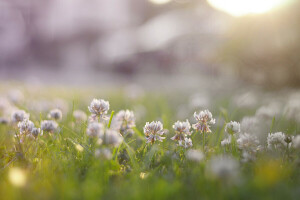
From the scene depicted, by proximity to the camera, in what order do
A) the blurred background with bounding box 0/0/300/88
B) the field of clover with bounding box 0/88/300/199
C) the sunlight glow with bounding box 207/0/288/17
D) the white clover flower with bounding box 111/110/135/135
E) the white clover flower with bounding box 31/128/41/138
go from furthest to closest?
the blurred background with bounding box 0/0/300/88 → the sunlight glow with bounding box 207/0/288/17 → the white clover flower with bounding box 111/110/135/135 → the white clover flower with bounding box 31/128/41/138 → the field of clover with bounding box 0/88/300/199

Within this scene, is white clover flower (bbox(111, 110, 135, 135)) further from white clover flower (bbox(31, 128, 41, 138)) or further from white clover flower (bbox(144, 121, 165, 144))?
white clover flower (bbox(31, 128, 41, 138))

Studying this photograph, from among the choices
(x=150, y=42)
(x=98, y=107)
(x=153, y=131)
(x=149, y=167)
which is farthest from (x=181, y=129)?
(x=150, y=42)

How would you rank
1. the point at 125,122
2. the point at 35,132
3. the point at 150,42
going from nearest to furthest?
1. the point at 35,132
2. the point at 125,122
3. the point at 150,42

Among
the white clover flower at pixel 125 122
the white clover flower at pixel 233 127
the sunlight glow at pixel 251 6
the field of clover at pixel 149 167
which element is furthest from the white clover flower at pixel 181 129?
the sunlight glow at pixel 251 6

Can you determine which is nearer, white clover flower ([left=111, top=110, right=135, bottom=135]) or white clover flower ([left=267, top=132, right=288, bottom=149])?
white clover flower ([left=267, top=132, right=288, bottom=149])

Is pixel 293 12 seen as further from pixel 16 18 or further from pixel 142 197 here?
pixel 16 18

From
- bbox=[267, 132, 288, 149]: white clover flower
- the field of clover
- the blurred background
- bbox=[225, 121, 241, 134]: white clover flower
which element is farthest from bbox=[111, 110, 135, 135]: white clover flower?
the blurred background

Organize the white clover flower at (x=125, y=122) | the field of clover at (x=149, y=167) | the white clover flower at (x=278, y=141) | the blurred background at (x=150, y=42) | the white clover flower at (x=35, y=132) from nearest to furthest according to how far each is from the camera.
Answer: the field of clover at (x=149, y=167)
the white clover flower at (x=278, y=141)
the white clover flower at (x=35, y=132)
the white clover flower at (x=125, y=122)
the blurred background at (x=150, y=42)

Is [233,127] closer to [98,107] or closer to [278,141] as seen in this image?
[278,141]

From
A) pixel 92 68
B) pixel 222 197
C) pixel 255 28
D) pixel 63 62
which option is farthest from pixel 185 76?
pixel 222 197

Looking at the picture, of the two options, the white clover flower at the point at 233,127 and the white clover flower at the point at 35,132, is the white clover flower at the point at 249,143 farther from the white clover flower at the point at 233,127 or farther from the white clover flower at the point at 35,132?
the white clover flower at the point at 35,132
